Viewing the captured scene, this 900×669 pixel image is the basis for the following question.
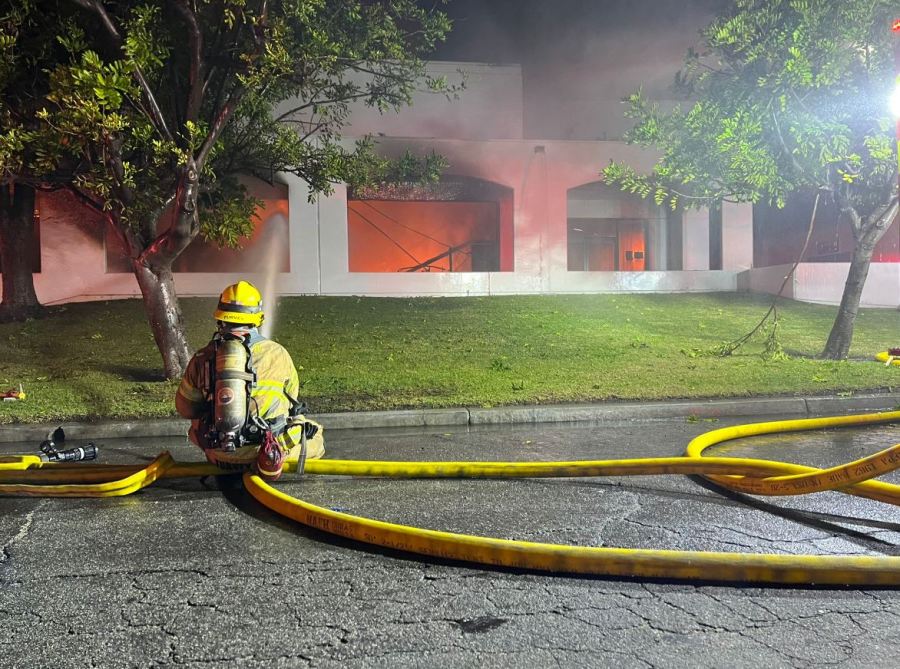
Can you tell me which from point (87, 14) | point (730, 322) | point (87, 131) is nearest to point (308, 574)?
point (87, 131)

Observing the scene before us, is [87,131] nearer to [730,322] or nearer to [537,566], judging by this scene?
[537,566]

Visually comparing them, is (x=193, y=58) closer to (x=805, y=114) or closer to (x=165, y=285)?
(x=165, y=285)

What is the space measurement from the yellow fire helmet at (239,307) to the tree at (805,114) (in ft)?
27.1

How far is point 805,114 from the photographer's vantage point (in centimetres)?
1020

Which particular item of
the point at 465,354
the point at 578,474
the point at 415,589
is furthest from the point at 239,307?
the point at 465,354

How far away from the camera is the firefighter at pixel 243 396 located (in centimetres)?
432

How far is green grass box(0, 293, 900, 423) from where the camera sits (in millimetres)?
8656

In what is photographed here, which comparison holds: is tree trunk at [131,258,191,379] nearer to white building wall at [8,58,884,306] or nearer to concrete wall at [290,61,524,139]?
white building wall at [8,58,884,306]

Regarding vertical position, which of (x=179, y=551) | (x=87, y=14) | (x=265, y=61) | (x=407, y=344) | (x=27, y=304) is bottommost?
(x=179, y=551)

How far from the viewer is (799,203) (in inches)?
946

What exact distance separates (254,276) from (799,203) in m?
19.2

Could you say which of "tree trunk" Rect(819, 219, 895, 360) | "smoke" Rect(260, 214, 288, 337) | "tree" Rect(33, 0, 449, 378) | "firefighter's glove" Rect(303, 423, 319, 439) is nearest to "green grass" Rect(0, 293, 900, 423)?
"tree trunk" Rect(819, 219, 895, 360)

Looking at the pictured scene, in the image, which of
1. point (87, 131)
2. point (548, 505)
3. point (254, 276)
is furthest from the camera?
point (254, 276)

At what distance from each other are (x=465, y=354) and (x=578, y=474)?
6617 millimetres
